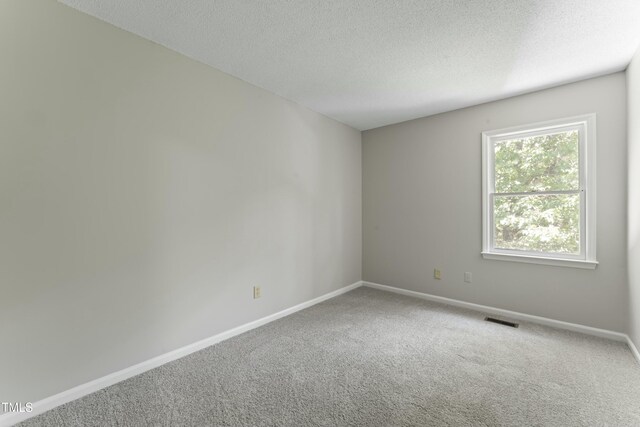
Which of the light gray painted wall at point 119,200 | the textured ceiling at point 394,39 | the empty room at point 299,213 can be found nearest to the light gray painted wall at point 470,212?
the empty room at point 299,213

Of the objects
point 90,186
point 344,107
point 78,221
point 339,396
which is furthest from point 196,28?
point 339,396

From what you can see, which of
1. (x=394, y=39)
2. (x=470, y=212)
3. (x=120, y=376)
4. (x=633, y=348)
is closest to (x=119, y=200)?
(x=120, y=376)

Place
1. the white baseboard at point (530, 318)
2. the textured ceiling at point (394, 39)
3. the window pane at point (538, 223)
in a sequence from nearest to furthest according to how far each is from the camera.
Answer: the textured ceiling at point (394, 39), the white baseboard at point (530, 318), the window pane at point (538, 223)

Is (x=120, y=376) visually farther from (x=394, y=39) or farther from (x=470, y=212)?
(x=470, y=212)

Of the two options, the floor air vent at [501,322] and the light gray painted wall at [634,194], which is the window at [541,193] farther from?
the floor air vent at [501,322]

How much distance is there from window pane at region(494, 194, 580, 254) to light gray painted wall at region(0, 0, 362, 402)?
2464mm

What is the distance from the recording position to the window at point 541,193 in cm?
269

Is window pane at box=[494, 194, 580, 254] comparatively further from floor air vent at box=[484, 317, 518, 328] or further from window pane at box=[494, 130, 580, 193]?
floor air vent at box=[484, 317, 518, 328]

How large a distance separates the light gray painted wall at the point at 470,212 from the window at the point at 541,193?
77 millimetres

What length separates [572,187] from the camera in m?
2.76

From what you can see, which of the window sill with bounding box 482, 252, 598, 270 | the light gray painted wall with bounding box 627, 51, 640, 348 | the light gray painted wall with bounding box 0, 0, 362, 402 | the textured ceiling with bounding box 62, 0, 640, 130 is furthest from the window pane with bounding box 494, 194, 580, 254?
the light gray painted wall with bounding box 0, 0, 362, 402

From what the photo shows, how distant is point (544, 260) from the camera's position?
286 cm

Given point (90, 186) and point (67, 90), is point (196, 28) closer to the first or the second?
point (67, 90)

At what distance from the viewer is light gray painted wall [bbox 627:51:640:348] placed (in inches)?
85.5
